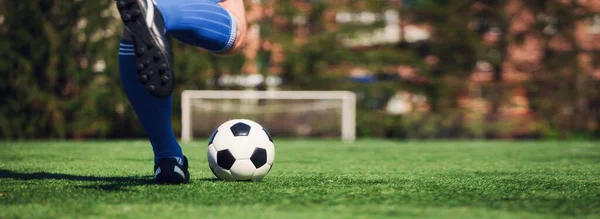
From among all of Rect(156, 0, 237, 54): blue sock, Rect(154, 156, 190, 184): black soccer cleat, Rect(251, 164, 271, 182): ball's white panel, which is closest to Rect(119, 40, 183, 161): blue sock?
Rect(154, 156, 190, 184): black soccer cleat

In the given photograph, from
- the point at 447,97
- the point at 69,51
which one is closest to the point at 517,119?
the point at 447,97

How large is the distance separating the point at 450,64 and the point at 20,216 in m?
15.7

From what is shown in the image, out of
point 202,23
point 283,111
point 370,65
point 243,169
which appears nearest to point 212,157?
point 243,169

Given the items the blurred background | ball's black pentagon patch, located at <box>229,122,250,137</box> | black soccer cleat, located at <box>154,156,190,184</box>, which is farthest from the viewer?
the blurred background

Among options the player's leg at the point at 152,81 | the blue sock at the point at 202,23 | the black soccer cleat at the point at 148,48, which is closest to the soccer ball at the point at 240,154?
the player's leg at the point at 152,81

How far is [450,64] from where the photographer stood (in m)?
17.2

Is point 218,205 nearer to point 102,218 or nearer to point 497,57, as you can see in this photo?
point 102,218

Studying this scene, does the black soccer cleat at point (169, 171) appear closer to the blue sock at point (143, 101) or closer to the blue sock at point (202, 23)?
the blue sock at point (143, 101)

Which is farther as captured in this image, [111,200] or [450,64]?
[450,64]

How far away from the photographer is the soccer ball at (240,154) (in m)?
3.45

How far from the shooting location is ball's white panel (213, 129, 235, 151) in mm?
3562

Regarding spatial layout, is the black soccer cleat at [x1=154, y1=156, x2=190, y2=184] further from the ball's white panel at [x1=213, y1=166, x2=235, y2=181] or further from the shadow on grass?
the ball's white panel at [x1=213, y1=166, x2=235, y2=181]

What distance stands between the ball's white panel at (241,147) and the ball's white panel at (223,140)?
18 mm

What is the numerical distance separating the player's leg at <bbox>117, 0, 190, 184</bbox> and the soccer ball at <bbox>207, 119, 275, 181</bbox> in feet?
0.90
